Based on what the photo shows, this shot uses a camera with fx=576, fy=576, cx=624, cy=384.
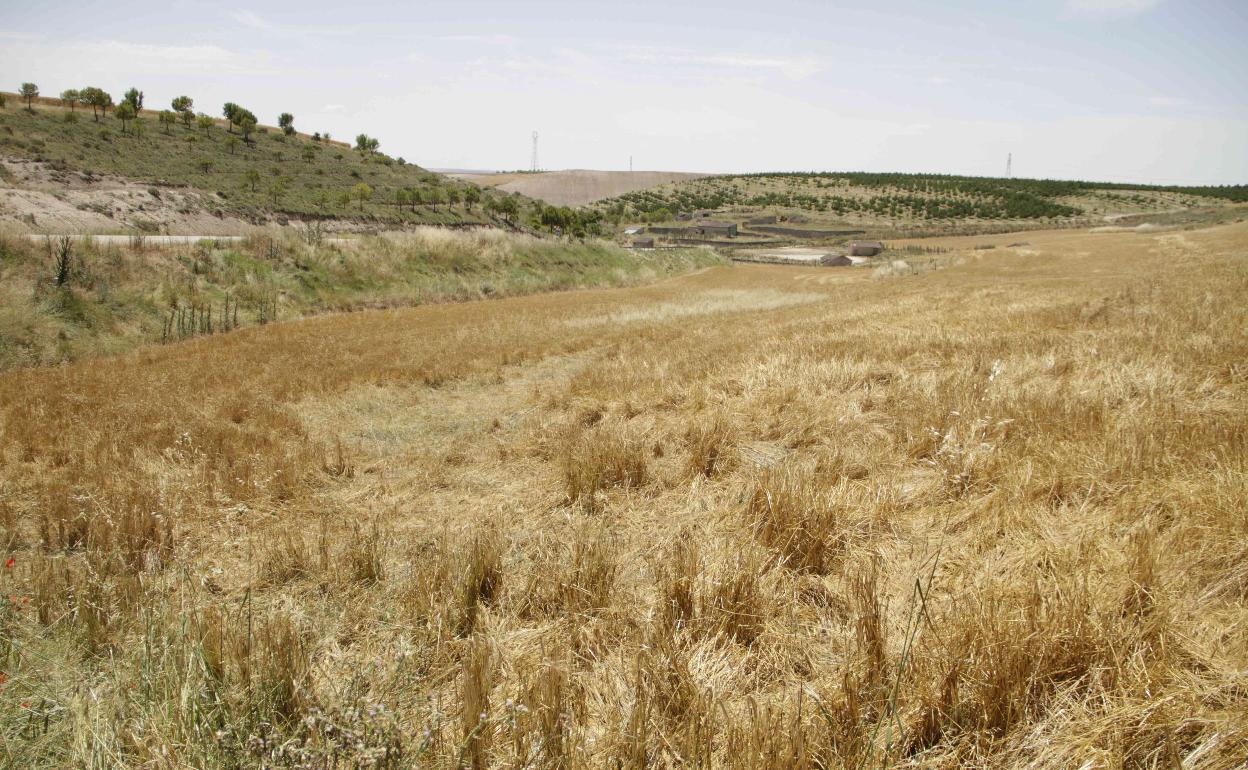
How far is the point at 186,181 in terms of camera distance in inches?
1882

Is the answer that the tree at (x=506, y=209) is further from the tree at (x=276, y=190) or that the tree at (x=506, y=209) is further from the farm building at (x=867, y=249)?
the farm building at (x=867, y=249)

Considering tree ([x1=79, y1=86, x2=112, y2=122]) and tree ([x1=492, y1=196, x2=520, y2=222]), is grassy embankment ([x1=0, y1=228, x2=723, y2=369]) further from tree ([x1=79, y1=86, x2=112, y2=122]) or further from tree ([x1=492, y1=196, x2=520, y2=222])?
tree ([x1=79, y1=86, x2=112, y2=122])

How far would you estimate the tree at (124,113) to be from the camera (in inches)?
2342

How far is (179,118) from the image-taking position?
72.2 meters

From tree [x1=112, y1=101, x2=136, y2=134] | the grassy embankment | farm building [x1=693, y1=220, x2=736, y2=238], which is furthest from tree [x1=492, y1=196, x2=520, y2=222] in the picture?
farm building [x1=693, y1=220, x2=736, y2=238]

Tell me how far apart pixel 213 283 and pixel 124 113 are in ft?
189

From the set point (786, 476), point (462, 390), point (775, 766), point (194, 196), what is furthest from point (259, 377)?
point (194, 196)

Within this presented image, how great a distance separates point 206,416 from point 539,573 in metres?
6.93

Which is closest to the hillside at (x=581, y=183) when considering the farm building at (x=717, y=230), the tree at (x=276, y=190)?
the farm building at (x=717, y=230)

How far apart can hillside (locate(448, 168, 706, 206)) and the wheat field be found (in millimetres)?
145657

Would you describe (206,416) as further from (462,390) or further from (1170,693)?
(1170,693)

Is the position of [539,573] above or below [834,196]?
below

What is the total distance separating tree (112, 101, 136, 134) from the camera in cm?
5950

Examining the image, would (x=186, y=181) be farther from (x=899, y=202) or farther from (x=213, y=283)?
(x=899, y=202)
